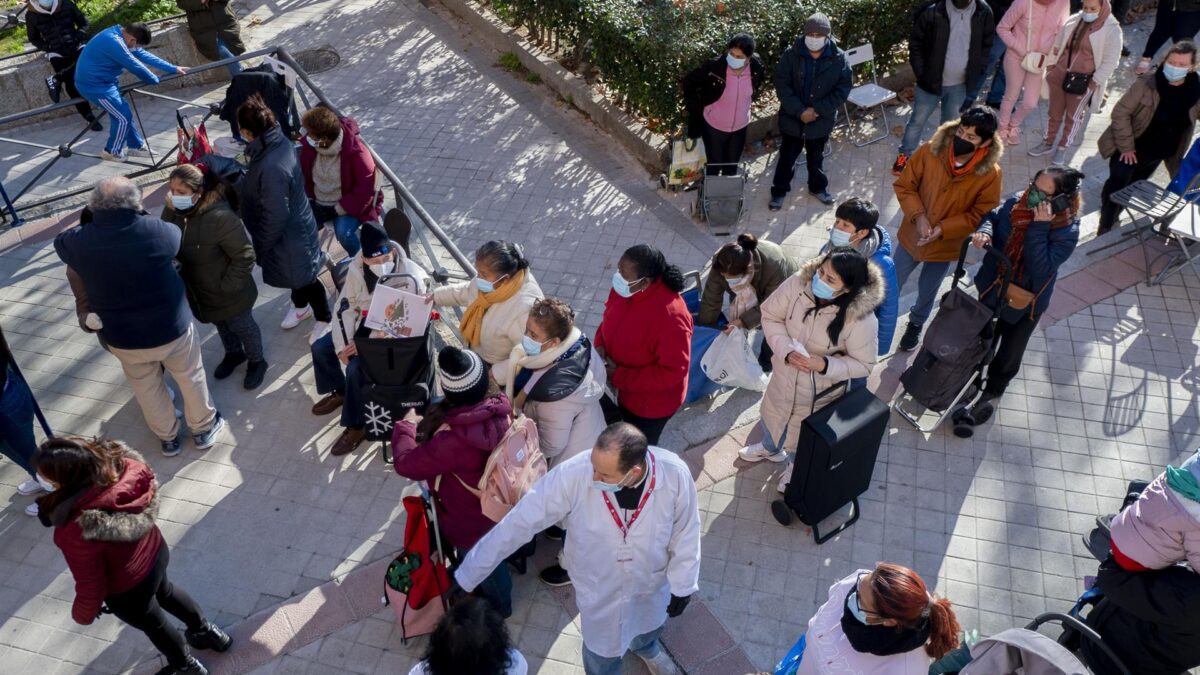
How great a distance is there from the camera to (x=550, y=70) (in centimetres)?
1055

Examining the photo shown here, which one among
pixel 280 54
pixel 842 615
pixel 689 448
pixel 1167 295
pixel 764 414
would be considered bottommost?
pixel 1167 295

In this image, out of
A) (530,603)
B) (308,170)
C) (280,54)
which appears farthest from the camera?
(280,54)

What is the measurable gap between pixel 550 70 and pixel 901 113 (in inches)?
156

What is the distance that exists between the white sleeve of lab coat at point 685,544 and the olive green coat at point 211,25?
28.4 ft

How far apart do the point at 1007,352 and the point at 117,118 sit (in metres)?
8.04

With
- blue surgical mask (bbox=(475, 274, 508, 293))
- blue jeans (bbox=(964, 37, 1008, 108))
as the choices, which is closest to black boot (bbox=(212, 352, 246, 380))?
blue surgical mask (bbox=(475, 274, 508, 293))

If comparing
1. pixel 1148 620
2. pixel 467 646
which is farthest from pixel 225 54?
pixel 1148 620

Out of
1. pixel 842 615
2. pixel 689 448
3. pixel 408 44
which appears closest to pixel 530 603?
pixel 689 448

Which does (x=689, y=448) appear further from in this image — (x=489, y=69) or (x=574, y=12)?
(x=489, y=69)

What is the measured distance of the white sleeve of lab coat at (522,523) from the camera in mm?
3930

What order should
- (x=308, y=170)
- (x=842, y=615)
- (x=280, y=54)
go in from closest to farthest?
(x=842, y=615) < (x=308, y=170) < (x=280, y=54)

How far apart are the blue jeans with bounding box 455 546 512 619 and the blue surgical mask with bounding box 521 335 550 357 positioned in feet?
3.57

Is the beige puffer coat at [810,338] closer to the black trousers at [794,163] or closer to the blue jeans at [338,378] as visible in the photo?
the blue jeans at [338,378]

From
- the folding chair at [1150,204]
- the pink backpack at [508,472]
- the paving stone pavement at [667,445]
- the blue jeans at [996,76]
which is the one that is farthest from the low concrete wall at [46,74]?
the folding chair at [1150,204]
